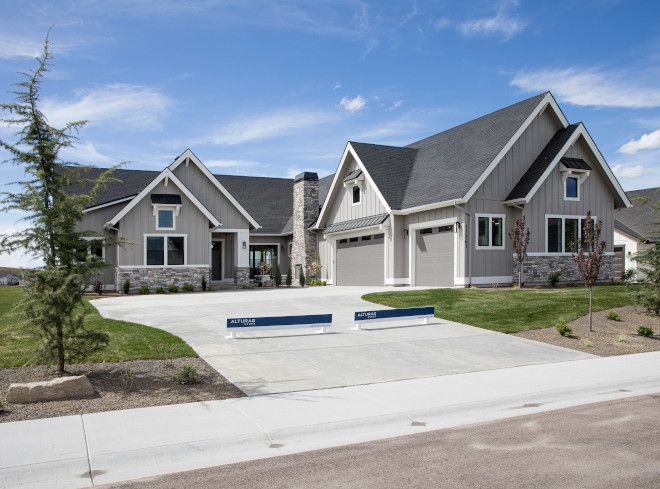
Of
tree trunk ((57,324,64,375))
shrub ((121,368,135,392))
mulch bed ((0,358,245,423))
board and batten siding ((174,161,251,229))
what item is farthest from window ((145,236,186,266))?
shrub ((121,368,135,392))

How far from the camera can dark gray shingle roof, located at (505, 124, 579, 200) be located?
24.0 meters

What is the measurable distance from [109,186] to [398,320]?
22.6 meters

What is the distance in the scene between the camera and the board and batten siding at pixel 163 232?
86.1ft

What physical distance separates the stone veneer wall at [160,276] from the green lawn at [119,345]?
11938 mm

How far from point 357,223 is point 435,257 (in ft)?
16.8

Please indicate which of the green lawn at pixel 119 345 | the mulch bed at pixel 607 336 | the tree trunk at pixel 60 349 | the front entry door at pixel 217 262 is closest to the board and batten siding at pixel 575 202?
the mulch bed at pixel 607 336

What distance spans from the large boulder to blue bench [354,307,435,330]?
24.6 ft

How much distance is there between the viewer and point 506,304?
1795 cm

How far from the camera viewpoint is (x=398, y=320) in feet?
50.9

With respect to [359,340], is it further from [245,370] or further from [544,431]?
[544,431]

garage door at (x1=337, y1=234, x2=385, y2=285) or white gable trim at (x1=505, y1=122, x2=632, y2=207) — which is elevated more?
white gable trim at (x1=505, y1=122, x2=632, y2=207)

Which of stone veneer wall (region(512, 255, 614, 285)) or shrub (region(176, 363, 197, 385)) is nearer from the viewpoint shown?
shrub (region(176, 363, 197, 385))

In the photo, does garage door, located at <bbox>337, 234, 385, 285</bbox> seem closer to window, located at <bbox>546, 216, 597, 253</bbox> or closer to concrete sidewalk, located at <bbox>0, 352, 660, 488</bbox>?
window, located at <bbox>546, 216, 597, 253</bbox>

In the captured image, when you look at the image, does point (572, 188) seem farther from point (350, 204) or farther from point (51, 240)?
point (51, 240)
